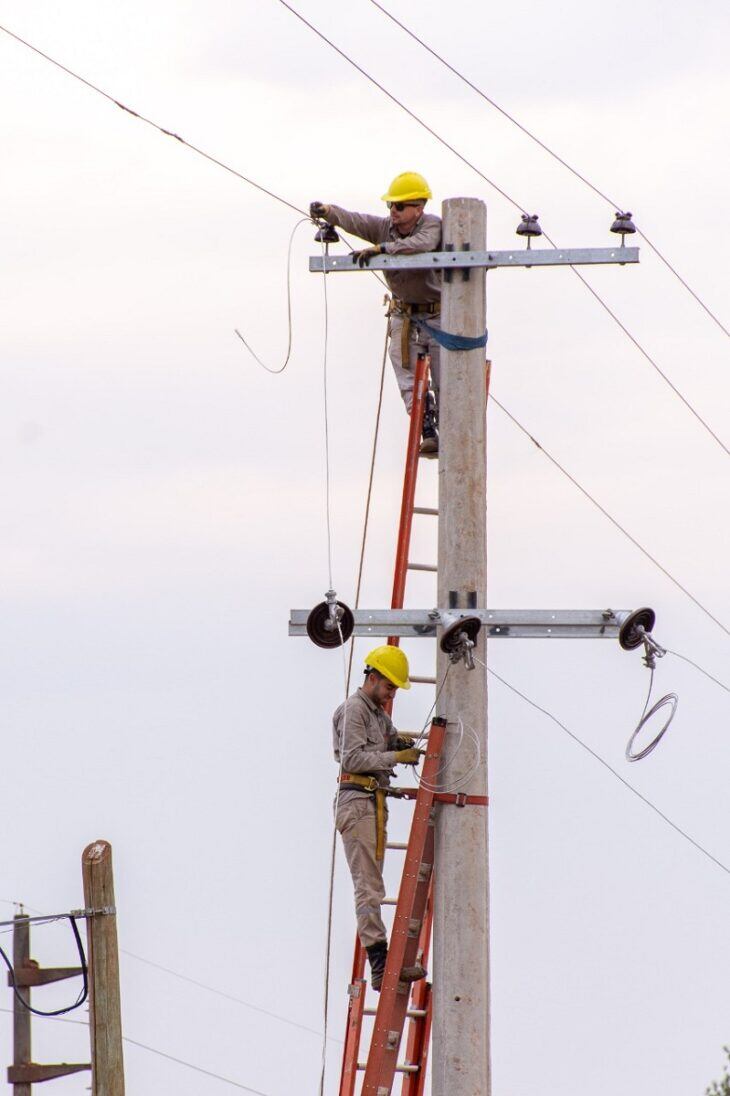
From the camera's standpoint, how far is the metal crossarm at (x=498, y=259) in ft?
A: 31.6

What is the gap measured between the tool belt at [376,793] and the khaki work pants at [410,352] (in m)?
2.12

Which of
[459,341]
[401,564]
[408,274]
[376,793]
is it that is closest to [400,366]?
[408,274]

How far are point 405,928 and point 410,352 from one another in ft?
10.5

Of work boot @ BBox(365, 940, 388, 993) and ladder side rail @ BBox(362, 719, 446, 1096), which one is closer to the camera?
ladder side rail @ BBox(362, 719, 446, 1096)

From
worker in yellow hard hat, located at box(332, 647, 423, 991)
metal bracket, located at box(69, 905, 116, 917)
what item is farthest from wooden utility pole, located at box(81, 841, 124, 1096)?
worker in yellow hard hat, located at box(332, 647, 423, 991)

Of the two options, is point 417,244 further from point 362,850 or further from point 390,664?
point 362,850

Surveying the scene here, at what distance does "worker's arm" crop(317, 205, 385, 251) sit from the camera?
10.3 metres

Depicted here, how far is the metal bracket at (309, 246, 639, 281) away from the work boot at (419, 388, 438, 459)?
1174 mm

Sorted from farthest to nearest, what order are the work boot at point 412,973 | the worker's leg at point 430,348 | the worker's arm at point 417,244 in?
the worker's leg at point 430,348, the worker's arm at point 417,244, the work boot at point 412,973

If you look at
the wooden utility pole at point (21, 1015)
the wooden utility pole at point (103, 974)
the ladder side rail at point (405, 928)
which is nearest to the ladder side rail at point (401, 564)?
the ladder side rail at point (405, 928)

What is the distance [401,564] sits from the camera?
1053cm

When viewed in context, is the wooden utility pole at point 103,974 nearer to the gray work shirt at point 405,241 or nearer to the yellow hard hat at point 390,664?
the yellow hard hat at point 390,664

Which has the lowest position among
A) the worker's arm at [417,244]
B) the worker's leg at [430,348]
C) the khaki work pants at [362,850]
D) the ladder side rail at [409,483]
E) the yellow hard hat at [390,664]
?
the khaki work pants at [362,850]

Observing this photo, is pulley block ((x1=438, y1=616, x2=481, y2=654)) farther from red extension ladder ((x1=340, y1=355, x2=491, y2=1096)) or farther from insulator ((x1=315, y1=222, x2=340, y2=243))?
insulator ((x1=315, y1=222, x2=340, y2=243))
